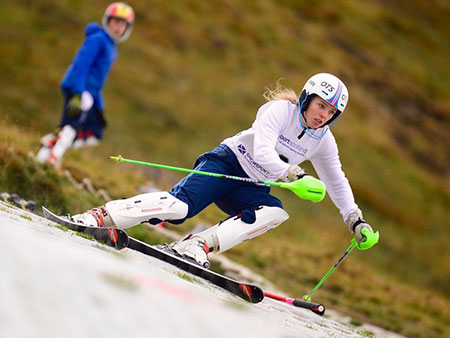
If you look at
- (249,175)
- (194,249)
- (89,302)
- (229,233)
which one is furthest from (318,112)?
(89,302)

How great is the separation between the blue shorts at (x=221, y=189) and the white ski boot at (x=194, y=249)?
0.26m

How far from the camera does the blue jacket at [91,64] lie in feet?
46.4

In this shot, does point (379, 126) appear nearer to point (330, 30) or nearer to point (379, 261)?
point (330, 30)

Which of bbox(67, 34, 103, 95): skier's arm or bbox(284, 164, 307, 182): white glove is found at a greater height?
bbox(284, 164, 307, 182): white glove

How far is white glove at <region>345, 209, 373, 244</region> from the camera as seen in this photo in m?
8.82

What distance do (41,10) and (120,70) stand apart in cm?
550

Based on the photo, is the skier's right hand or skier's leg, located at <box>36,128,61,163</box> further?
the skier's right hand

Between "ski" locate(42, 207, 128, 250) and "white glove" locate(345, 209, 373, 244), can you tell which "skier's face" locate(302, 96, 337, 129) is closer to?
"white glove" locate(345, 209, 373, 244)

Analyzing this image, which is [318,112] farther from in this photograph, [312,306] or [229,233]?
[312,306]

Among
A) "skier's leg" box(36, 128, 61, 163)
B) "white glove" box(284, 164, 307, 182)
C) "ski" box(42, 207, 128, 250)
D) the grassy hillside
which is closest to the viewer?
"ski" box(42, 207, 128, 250)

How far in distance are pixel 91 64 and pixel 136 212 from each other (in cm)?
735

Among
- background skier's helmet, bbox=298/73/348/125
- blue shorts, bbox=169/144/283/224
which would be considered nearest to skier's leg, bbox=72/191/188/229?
blue shorts, bbox=169/144/283/224

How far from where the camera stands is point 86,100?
566 inches

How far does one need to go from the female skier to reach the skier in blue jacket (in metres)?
6.09
